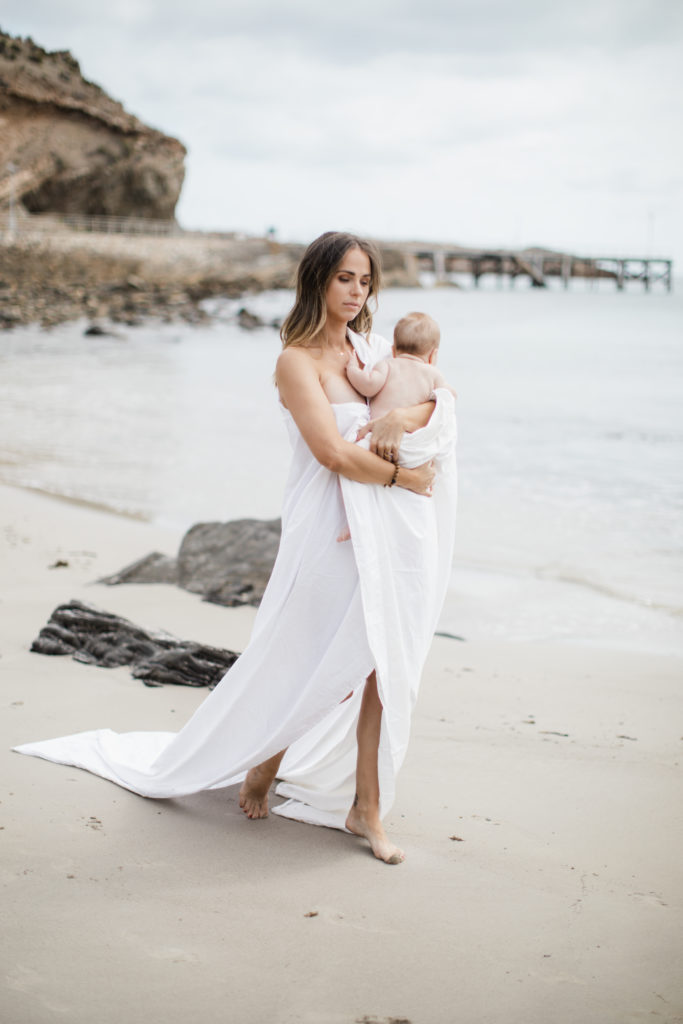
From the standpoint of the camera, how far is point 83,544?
656 centimetres

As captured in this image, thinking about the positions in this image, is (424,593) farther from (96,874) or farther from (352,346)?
(96,874)


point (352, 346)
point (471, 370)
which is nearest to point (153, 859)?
point (352, 346)

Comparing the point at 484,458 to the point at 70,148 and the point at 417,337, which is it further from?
the point at 70,148

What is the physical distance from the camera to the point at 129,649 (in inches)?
162

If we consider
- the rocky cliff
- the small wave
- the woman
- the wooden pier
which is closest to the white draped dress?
the woman

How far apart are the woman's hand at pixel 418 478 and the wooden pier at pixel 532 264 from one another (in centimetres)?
7644

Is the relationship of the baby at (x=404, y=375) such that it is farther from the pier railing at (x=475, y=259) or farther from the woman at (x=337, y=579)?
the pier railing at (x=475, y=259)

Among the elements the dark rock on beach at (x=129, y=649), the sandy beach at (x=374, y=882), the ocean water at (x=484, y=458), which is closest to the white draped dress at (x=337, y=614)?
the sandy beach at (x=374, y=882)

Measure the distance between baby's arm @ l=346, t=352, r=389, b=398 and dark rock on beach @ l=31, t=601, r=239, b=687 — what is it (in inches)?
60.8

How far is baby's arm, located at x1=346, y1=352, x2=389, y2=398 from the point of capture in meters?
2.69

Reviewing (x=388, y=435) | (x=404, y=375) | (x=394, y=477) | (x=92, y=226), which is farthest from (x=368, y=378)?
(x=92, y=226)

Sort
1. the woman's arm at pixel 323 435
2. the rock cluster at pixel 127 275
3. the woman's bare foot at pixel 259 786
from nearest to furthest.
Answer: the woman's arm at pixel 323 435
the woman's bare foot at pixel 259 786
the rock cluster at pixel 127 275

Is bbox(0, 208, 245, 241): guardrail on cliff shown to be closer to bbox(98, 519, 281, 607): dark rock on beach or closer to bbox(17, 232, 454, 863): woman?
bbox(98, 519, 281, 607): dark rock on beach

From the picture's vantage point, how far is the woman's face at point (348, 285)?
2.70 meters
